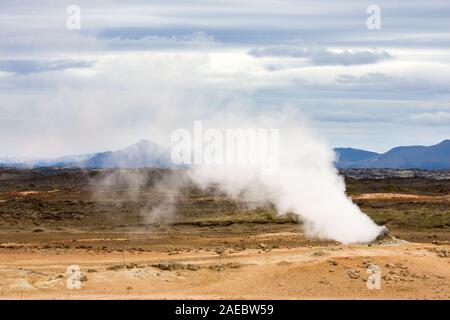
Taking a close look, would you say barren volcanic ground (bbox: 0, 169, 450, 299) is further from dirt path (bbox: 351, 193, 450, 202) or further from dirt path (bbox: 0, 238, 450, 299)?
dirt path (bbox: 351, 193, 450, 202)

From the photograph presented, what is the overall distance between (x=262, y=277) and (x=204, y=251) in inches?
488

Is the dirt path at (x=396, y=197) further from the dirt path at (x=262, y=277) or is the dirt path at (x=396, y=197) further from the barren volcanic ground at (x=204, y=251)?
the dirt path at (x=262, y=277)

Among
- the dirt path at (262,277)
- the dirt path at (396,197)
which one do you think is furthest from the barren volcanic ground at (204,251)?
the dirt path at (396,197)

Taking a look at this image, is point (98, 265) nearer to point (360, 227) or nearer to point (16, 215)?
point (360, 227)

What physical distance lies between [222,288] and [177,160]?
2547 centimetres

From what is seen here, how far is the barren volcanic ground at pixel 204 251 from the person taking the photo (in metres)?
34.5

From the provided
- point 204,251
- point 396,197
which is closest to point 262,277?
point 204,251

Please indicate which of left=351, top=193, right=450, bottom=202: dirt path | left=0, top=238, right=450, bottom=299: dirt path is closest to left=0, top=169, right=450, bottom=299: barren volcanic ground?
left=0, top=238, right=450, bottom=299: dirt path

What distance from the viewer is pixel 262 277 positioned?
36.5 meters

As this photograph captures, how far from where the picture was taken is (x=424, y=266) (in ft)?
125

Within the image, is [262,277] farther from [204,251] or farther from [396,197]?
[396,197]

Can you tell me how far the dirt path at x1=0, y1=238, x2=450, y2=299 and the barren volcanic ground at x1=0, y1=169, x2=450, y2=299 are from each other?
0.05m

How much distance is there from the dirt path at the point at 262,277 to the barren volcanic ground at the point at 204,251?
0.15ft
